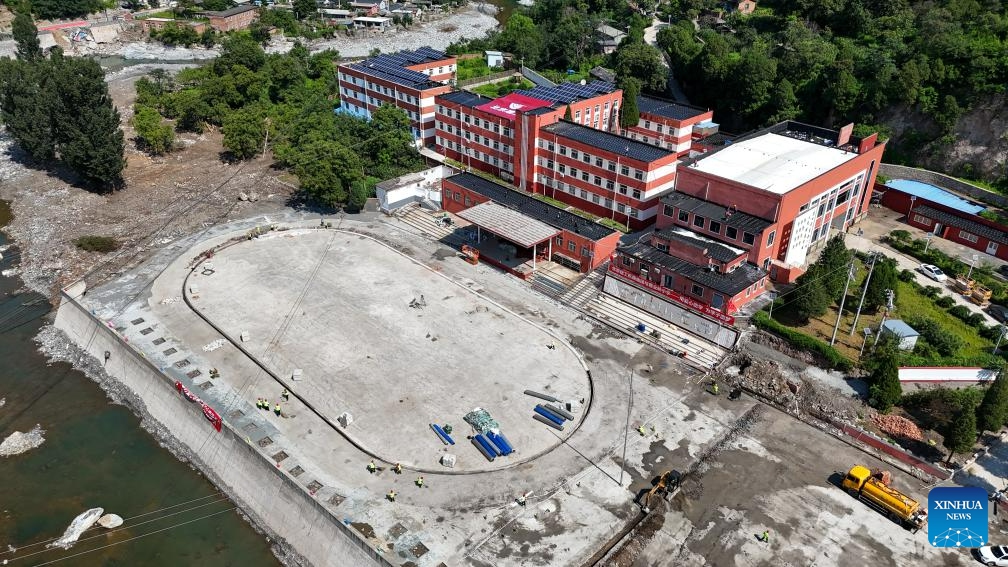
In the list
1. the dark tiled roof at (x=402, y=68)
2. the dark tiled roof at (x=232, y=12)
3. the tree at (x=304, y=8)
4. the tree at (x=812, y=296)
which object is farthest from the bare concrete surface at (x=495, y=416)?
the tree at (x=304, y=8)

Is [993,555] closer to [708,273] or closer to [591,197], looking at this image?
[708,273]

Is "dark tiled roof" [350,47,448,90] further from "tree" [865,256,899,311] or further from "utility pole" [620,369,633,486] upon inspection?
"tree" [865,256,899,311]

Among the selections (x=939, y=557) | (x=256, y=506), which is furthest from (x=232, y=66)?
(x=939, y=557)

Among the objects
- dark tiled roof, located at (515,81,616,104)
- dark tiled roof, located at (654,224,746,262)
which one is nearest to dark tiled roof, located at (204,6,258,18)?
dark tiled roof, located at (515,81,616,104)

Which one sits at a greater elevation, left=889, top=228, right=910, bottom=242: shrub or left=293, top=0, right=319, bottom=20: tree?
left=293, top=0, right=319, bottom=20: tree

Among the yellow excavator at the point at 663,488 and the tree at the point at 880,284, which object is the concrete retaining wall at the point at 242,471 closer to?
the yellow excavator at the point at 663,488

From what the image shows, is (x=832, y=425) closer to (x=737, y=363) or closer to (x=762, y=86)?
(x=737, y=363)
